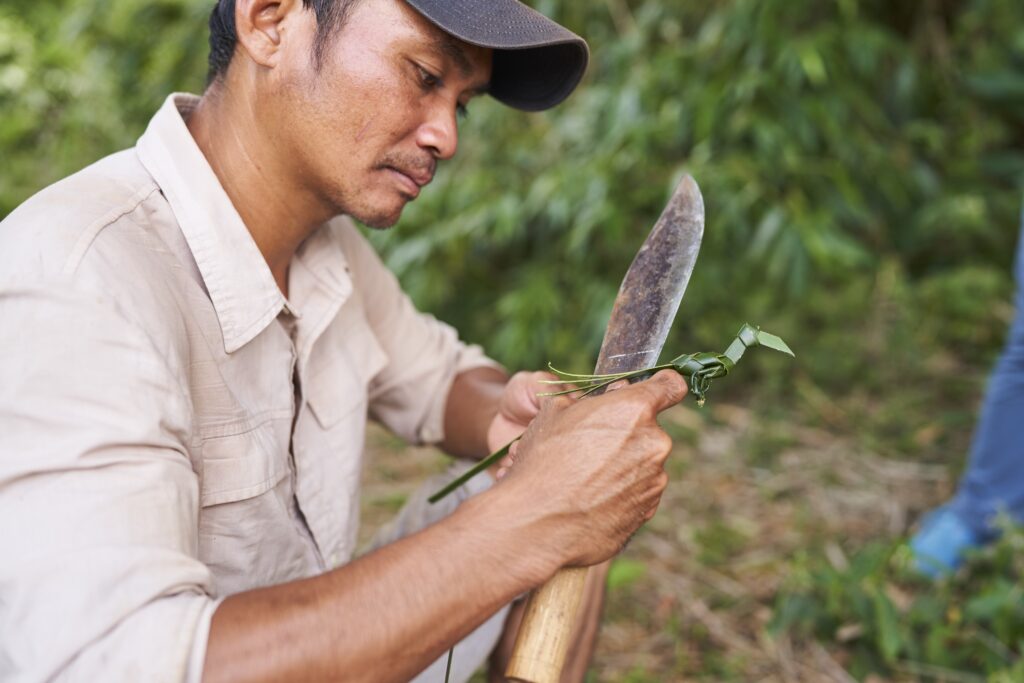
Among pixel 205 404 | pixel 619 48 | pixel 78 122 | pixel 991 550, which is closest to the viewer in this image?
pixel 205 404

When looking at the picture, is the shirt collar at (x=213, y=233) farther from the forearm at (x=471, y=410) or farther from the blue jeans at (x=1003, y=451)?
the blue jeans at (x=1003, y=451)

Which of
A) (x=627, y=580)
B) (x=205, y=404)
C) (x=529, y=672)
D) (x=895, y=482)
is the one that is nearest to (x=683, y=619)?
(x=627, y=580)

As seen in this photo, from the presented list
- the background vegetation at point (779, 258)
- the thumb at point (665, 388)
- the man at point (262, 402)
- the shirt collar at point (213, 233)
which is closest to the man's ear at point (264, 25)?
the man at point (262, 402)

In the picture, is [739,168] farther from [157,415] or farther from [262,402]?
[157,415]

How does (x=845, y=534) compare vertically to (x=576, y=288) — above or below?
below

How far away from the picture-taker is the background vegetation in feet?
7.45

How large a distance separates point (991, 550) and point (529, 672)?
65.5 inches

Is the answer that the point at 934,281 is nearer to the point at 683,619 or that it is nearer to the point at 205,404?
the point at 683,619

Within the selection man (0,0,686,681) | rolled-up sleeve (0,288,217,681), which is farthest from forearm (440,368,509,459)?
rolled-up sleeve (0,288,217,681)

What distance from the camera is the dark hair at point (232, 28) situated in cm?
136

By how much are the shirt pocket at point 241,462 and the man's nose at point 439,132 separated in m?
0.50

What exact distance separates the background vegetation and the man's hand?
790 mm

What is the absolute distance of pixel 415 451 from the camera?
344 cm

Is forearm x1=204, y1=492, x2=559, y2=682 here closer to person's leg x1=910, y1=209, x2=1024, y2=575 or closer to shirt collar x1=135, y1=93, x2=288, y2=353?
shirt collar x1=135, y1=93, x2=288, y2=353
